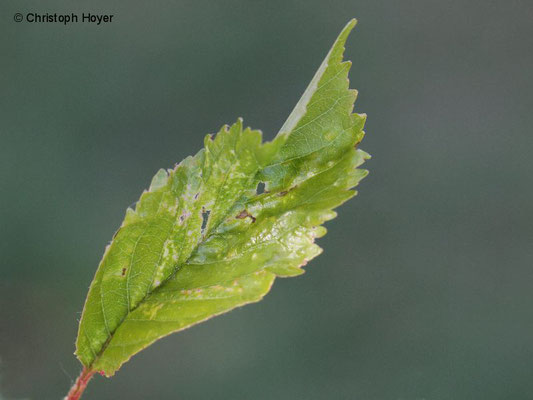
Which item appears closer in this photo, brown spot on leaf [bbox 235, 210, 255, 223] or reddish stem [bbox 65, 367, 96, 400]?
reddish stem [bbox 65, 367, 96, 400]

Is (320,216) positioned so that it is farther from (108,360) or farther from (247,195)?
(108,360)

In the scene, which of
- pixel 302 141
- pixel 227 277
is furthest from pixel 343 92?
pixel 227 277

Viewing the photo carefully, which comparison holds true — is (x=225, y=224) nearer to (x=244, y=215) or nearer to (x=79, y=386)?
(x=244, y=215)

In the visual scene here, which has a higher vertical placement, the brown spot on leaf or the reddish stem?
the brown spot on leaf

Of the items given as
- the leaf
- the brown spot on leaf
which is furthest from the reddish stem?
the brown spot on leaf

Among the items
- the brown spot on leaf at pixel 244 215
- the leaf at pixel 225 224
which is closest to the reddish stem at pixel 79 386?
the leaf at pixel 225 224

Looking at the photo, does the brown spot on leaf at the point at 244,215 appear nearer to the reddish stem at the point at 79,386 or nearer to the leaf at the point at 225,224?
the leaf at the point at 225,224

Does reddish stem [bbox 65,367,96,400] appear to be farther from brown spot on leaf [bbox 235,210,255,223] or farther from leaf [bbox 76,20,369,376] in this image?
brown spot on leaf [bbox 235,210,255,223]
